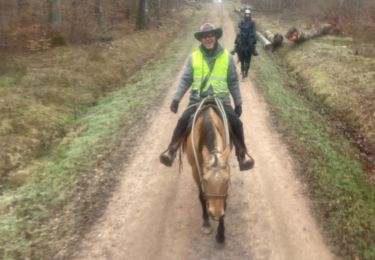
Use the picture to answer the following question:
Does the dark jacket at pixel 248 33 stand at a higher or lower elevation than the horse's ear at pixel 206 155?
higher

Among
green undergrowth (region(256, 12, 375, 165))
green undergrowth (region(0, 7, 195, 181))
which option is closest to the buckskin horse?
green undergrowth (region(0, 7, 195, 181))

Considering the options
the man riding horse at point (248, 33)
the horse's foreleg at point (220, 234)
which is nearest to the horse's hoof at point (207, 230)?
the horse's foreleg at point (220, 234)

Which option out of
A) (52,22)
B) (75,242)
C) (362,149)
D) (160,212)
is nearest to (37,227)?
(75,242)

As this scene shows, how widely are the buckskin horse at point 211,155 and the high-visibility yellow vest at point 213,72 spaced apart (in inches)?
Result: 17.1

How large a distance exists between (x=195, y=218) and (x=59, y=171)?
12.1 feet

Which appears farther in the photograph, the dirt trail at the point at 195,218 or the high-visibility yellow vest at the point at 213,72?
the high-visibility yellow vest at the point at 213,72

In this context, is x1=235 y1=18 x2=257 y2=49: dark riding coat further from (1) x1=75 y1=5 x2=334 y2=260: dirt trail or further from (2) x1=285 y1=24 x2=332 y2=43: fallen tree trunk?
(2) x1=285 y1=24 x2=332 y2=43: fallen tree trunk

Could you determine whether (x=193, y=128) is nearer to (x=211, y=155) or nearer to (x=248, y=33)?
(x=211, y=155)

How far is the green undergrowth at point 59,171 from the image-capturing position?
743 centimetres

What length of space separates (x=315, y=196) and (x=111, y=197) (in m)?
4.16

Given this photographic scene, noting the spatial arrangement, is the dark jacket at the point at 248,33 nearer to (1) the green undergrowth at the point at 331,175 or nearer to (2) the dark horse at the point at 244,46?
(2) the dark horse at the point at 244,46

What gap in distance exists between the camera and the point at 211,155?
227 inches

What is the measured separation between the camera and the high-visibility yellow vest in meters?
7.53

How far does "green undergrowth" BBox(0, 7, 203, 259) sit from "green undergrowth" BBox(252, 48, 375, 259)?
15.7 ft
